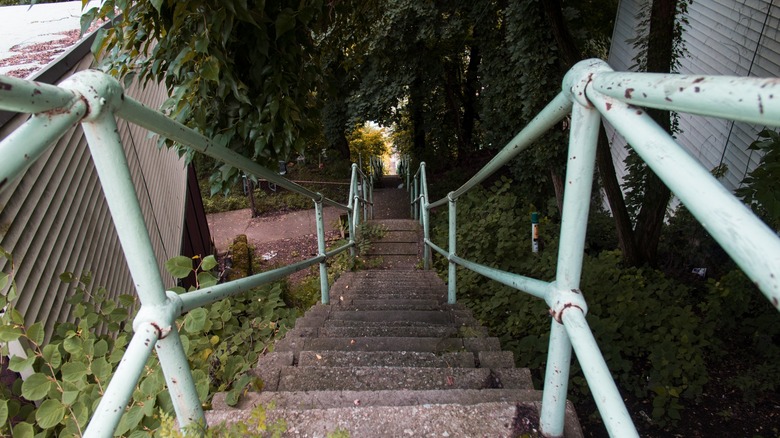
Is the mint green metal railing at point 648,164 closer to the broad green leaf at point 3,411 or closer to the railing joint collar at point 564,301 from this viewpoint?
the railing joint collar at point 564,301

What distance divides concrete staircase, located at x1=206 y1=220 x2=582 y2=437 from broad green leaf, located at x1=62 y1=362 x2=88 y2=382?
1.14ft

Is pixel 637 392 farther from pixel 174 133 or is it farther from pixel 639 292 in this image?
pixel 174 133

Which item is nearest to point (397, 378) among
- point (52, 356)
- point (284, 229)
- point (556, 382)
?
point (556, 382)

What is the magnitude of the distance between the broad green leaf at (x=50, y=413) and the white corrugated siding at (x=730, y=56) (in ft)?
18.1

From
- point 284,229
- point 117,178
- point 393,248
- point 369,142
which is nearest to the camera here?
point 117,178

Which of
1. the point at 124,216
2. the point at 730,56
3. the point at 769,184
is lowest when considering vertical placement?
the point at 769,184

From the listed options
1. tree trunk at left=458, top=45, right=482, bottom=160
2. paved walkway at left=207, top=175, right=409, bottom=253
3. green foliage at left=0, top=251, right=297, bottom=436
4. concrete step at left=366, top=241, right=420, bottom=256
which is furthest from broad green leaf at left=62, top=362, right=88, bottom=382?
tree trunk at left=458, top=45, right=482, bottom=160

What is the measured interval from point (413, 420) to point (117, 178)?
3.11 ft

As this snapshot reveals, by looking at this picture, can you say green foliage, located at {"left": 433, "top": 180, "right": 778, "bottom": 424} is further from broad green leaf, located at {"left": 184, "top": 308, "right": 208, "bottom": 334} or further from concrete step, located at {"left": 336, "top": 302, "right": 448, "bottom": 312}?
broad green leaf, located at {"left": 184, "top": 308, "right": 208, "bottom": 334}

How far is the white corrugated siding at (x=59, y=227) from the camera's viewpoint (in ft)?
6.68

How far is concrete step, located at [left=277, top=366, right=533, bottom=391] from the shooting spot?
1610mm

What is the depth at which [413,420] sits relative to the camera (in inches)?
47.1

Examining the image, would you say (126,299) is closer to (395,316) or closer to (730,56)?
(395,316)

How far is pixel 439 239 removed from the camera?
19.3ft
